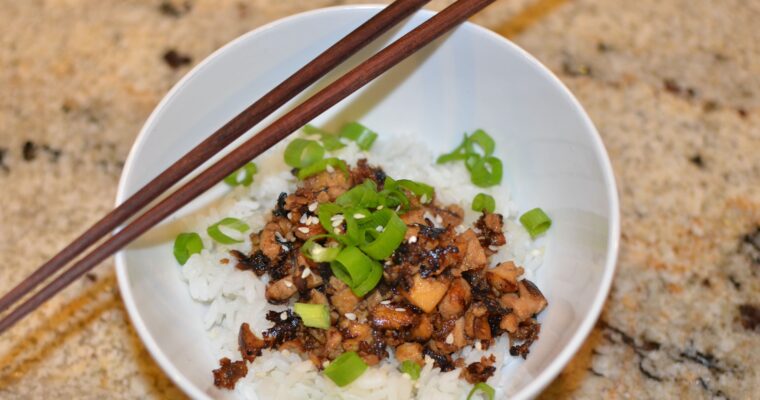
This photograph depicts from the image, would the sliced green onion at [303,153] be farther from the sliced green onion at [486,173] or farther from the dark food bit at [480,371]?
the dark food bit at [480,371]

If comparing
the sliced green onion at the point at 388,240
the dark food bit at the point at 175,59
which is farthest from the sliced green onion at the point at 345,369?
the dark food bit at the point at 175,59

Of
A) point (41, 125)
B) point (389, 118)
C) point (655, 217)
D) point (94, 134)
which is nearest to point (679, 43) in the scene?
point (655, 217)

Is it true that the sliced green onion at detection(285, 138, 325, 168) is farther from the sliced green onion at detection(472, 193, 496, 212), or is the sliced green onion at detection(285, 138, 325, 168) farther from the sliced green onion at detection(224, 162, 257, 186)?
the sliced green onion at detection(472, 193, 496, 212)

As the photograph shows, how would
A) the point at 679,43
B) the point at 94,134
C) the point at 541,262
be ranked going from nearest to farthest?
the point at 541,262 → the point at 94,134 → the point at 679,43

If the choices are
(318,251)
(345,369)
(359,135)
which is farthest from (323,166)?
(345,369)

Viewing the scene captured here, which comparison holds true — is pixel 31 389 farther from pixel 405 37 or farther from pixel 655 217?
pixel 655 217

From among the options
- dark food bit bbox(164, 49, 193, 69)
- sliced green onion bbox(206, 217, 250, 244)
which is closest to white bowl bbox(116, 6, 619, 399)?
sliced green onion bbox(206, 217, 250, 244)
